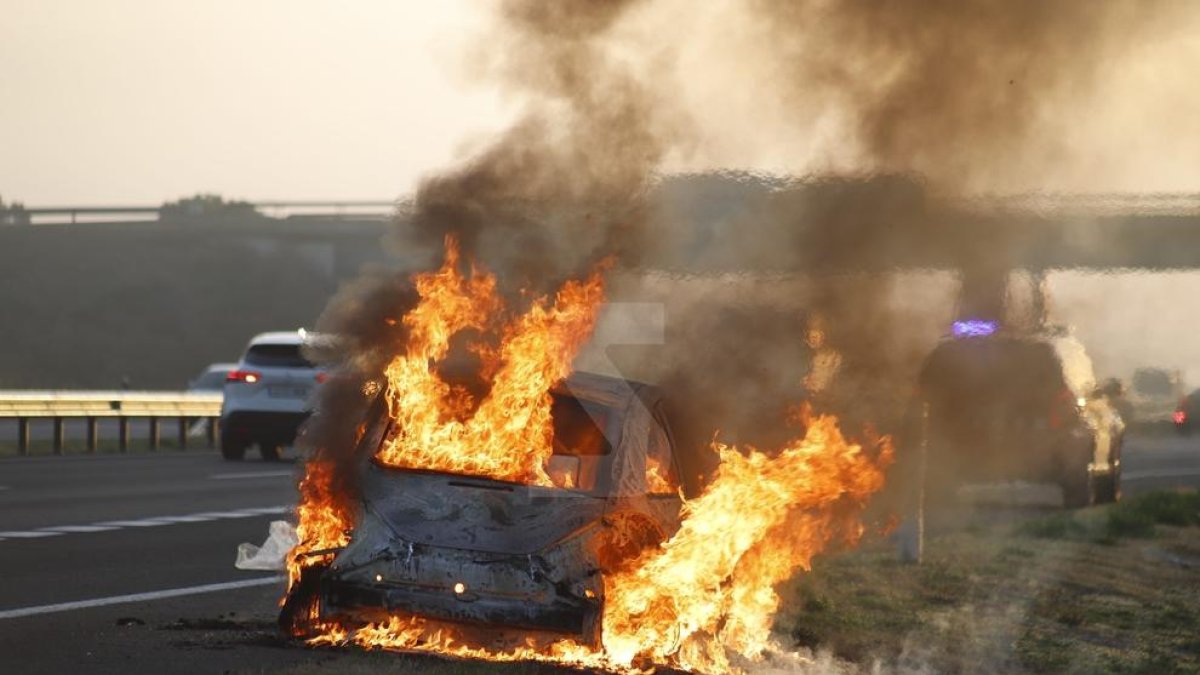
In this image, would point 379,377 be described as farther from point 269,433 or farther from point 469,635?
point 269,433

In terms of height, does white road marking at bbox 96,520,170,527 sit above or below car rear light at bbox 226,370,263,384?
below

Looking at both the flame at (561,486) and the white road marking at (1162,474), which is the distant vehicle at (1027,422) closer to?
the white road marking at (1162,474)

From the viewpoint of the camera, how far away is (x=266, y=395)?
1137 inches

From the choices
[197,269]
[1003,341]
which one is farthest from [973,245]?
[197,269]

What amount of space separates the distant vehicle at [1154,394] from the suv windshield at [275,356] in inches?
434

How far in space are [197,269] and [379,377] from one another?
85963 mm

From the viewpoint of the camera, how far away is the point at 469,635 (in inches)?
368

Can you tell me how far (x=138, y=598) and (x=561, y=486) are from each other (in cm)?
384

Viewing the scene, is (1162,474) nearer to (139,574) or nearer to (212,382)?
(212,382)

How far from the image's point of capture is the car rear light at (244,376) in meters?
29.0

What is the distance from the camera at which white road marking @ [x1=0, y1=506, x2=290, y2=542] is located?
16.6 meters

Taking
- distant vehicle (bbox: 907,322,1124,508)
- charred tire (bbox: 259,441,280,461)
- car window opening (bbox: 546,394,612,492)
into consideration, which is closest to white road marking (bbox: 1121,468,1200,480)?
distant vehicle (bbox: 907,322,1124,508)

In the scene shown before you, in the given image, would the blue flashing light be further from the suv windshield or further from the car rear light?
the car rear light

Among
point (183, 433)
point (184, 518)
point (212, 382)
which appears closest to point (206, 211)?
point (212, 382)
